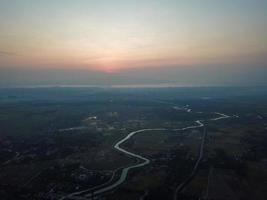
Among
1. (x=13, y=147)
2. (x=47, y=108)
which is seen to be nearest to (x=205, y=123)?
(x=13, y=147)

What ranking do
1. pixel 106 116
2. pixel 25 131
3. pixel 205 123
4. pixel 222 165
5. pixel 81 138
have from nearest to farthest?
1. pixel 222 165
2. pixel 81 138
3. pixel 25 131
4. pixel 205 123
5. pixel 106 116

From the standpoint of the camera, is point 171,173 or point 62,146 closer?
point 171,173

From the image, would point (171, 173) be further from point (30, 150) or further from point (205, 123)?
point (205, 123)

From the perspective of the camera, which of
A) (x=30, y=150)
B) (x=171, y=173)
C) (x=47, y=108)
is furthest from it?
(x=47, y=108)

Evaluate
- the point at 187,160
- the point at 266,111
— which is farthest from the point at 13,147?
the point at 266,111

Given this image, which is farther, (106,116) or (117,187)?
A: (106,116)

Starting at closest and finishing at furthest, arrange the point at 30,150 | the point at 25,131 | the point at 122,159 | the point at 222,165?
the point at 222,165 < the point at 122,159 < the point at 30,150 < the point at 25,131

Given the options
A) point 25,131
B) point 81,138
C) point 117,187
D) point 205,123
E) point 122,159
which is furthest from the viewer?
point 205,123

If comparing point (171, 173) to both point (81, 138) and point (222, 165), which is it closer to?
point (222, 165)
